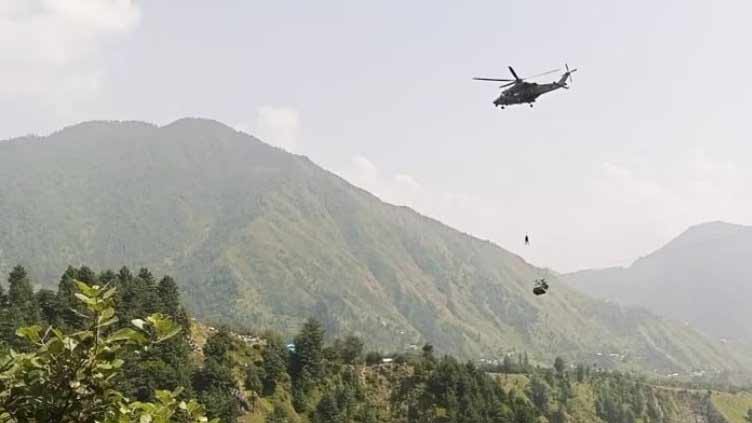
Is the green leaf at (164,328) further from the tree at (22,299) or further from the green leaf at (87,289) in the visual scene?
the tree at (22,299)

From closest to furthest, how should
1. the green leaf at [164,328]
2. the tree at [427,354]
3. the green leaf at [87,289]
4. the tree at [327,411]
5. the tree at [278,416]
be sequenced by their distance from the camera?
the green leaf at [87,289] < the green leaf at [164,328] < the tree at [278,416] < the tree at [327,411] < the tree at [427,354]

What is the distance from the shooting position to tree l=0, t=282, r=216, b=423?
24.5ft

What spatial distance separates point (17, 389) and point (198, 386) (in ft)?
406

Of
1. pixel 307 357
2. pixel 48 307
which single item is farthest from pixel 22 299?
pixel 307 357

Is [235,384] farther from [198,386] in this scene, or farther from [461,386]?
[461,386]

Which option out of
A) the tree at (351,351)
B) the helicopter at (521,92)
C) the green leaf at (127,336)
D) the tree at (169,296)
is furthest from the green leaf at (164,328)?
the tree at (351,351)

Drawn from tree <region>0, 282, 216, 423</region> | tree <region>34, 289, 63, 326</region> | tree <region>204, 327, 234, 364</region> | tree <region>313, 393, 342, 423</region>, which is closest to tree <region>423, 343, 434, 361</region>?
tree <region>313, 393, 342, 423</region>

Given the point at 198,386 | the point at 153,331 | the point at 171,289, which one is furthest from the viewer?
the point at 171,289

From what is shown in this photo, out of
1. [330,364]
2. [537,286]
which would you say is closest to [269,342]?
[330,364]

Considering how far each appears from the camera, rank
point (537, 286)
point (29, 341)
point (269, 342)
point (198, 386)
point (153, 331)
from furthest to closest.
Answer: point (269, 342) < point (198, 386) < point (537, 286) < point (153, 331) < point (29, 341)

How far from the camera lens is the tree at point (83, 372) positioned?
7.46m

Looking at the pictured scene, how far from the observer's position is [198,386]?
123625 millimetres

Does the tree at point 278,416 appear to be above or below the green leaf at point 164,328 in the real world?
below

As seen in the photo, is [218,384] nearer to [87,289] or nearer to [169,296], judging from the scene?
[169,296]
